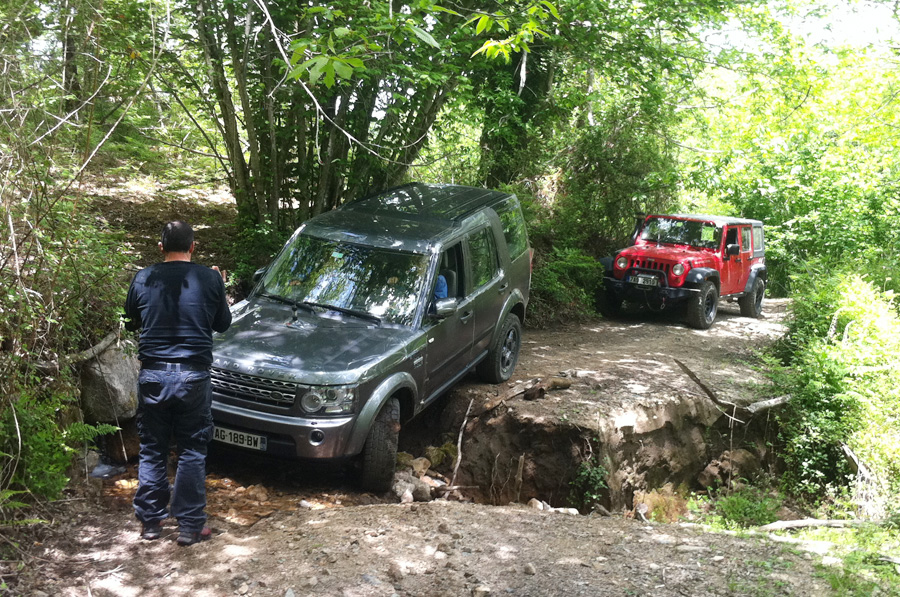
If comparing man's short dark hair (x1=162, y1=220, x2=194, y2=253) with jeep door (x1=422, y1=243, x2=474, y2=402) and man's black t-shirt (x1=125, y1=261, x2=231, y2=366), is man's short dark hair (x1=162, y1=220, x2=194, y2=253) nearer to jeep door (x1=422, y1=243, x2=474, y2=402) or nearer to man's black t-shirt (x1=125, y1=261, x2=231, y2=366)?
man's black t-shirt (x1=125, y1=261, x2=231, y2=366)

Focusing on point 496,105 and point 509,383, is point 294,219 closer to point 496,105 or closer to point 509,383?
point 509,383

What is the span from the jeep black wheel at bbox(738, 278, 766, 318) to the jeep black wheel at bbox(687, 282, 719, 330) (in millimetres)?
Result: 1847

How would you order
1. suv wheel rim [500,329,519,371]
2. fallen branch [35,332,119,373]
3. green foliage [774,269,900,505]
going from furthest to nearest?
suv wheel rim [500,329,519,371], green foliage [774,269,900,505], fallen branch [35,332,119,373]

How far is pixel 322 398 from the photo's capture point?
5.16 metres

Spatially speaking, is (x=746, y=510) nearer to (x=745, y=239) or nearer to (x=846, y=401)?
(x=846, y=401)

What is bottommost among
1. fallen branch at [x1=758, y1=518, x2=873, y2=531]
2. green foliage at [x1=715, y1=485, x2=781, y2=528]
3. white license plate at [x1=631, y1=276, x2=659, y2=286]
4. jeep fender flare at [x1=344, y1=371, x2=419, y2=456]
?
green foliage at [x1=715, y1=485, x2=781, y2=528]

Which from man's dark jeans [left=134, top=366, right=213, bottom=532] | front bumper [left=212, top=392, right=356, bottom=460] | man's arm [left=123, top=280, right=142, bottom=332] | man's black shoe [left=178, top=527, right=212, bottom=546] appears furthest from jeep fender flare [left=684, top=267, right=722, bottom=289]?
man's arm [left=123, top=280, right=142, bottom=332]

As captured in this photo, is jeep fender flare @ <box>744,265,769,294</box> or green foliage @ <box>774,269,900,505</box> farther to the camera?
jeep fender flare @ <box>744,265,769,294</box>

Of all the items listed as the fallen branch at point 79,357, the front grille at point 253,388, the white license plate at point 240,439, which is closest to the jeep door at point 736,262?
the front grille at point 253,388

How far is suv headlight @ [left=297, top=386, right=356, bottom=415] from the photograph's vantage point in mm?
5156

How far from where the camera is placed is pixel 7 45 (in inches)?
172

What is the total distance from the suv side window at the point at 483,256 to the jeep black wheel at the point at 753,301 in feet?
25.7

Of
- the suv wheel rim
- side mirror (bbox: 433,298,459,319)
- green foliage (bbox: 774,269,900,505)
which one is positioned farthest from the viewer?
the suv wheel rim

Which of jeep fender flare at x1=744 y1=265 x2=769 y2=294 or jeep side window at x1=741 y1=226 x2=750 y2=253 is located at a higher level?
jeep side window at x1=741 y1=226 x2=750 y2=253
